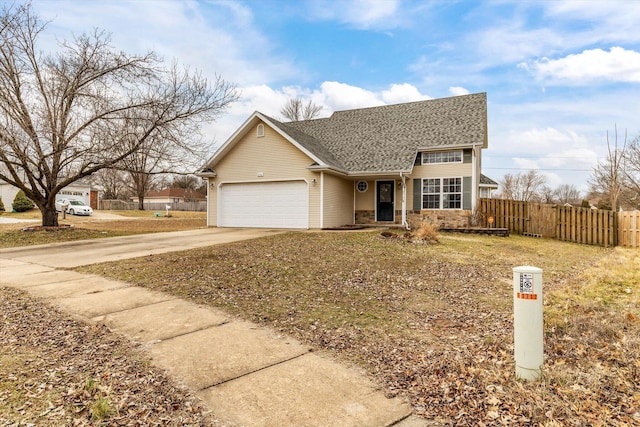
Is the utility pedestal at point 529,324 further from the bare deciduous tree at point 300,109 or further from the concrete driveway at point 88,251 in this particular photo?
the bare deciduous tree at point 300,109

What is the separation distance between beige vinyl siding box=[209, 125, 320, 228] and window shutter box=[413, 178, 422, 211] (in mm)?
4668

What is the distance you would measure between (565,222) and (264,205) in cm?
1263

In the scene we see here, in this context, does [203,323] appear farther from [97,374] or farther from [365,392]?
[365,392]

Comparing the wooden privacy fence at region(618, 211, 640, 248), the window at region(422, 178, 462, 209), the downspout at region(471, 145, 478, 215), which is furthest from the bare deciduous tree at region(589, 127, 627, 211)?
the window at region(422, 178, 462, 209)

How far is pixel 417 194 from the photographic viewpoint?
16.4m

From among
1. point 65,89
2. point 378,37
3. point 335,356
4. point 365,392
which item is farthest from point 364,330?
point 65,89

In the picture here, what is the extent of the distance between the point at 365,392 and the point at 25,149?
49.4ft

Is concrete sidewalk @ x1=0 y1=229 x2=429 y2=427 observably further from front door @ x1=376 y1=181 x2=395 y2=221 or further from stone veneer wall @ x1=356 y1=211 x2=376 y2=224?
front door @ x1=376 y1=181 x2=395 y2=221

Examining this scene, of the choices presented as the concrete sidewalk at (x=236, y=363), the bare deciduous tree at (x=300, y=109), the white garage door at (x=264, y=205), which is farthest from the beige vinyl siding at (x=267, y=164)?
the bare deciduous tree at (x=300, y=109)

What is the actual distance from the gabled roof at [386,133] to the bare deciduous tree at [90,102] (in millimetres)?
2475

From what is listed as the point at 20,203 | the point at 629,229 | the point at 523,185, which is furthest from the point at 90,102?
the point at 523,185

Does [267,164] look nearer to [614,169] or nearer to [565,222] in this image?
[565,222]

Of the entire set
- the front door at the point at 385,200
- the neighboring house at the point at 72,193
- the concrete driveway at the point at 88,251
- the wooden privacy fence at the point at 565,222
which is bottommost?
the concrete driveway at the point at 88,251

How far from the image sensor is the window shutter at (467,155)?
1533 centimetres
